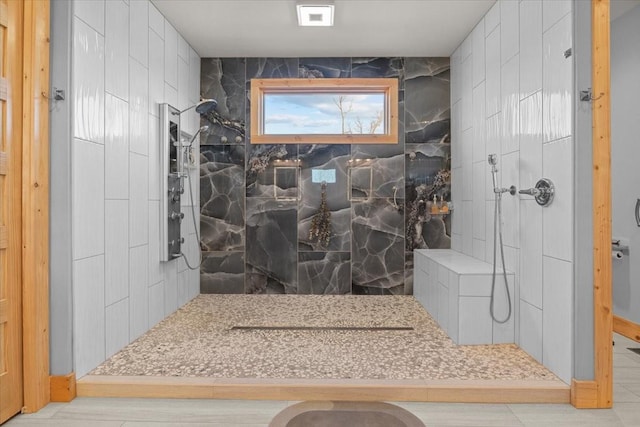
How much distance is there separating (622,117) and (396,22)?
2.08 meters

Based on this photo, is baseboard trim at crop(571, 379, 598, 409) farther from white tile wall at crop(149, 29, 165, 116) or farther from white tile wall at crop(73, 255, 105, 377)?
white tile wall at crop(149, 29, 165, 116)

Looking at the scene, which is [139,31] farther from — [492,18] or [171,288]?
[492,18]

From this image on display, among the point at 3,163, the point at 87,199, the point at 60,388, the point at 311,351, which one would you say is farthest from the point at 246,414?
the point at 3,163

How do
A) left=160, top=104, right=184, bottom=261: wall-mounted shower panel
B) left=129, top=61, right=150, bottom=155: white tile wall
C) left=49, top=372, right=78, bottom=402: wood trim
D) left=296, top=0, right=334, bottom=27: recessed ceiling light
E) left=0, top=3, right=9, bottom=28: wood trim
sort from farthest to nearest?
left=160, top=104, right=184, bottom=261: wall-mounted shower panel < left=296, top=0, right=334, bottom=27: recessed ceiling light < left=129, top=61, right=150, bottom=155: white tile wall < left=49, top=372, right=78, bottom=402: wood trim < left=0, top=3, right=9, bottom=28: wood trim

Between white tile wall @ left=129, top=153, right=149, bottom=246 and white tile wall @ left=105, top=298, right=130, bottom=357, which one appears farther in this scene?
white tile wall @ left=129, top=153, right=149, bottom=246

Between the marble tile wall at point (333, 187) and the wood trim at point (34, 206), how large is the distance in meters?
2.33

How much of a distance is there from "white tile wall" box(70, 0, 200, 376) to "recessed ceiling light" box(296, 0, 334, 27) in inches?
47.7

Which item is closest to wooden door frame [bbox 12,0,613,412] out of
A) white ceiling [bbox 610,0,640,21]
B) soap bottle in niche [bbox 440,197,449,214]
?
white ceiling [bbox 610,0,640,21]

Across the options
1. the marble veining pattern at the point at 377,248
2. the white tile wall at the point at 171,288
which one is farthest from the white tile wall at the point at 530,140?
the white tile wall at the point at 171,288

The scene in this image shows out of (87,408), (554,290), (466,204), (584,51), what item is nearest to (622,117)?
(466,204)

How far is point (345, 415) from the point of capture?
6.61ft

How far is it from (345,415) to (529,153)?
6.54ft

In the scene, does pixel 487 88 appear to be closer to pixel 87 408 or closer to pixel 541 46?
pixel 541 46

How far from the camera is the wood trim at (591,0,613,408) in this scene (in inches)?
80.3
